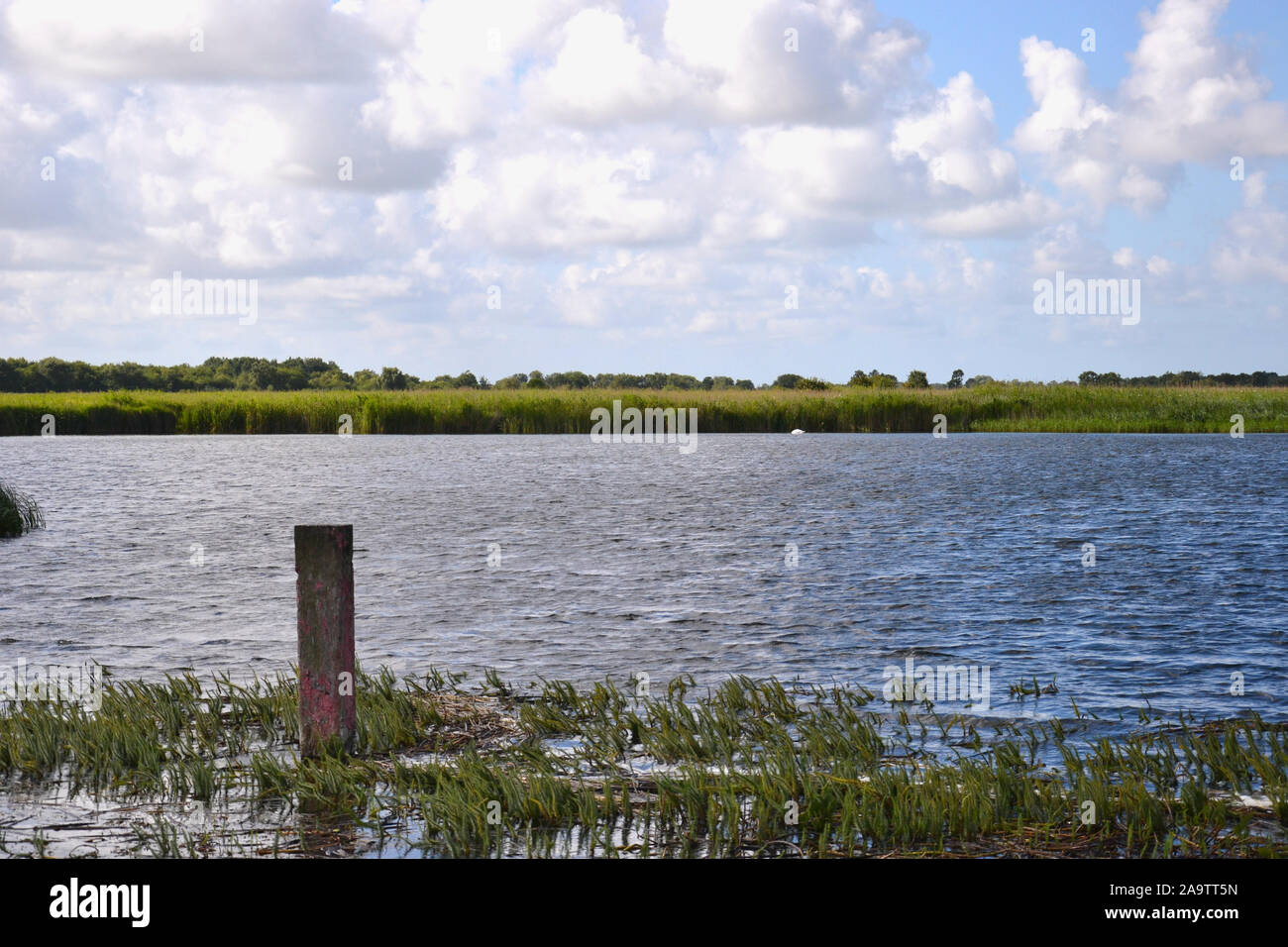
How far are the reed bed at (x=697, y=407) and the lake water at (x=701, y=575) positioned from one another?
2479 centimetres

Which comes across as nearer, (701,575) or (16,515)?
(701,575)

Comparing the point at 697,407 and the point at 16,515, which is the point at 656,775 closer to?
the point at 16,515

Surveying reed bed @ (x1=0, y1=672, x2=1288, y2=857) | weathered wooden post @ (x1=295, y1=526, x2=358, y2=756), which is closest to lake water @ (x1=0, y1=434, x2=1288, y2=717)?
reed bed @ (x1=0, y1=672, x2=1288, y2=857)

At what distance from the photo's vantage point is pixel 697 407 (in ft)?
245

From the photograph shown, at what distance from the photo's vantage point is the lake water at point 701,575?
43.7ft

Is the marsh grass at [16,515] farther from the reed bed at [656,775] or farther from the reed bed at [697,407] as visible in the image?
the reed bed at [697,407]

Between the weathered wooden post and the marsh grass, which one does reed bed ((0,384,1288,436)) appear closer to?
the marsh grass

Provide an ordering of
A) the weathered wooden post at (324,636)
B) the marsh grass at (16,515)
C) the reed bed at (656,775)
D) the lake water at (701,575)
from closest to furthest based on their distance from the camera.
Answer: the reed bed at (656,775), the weathered wooden post at (324,636), the lake water at (701,575), the marsh grass at (16,515)

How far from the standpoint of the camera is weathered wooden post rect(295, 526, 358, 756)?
8461mm

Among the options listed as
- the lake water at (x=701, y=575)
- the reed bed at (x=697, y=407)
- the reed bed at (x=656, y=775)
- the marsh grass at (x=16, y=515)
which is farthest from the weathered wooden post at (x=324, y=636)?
the reed bed at (x=697, y=407)

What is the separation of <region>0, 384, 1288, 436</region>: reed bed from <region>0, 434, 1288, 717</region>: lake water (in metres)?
24.8

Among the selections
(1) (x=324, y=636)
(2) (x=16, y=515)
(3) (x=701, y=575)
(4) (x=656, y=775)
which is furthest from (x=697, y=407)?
(4) (x=656, y=775)

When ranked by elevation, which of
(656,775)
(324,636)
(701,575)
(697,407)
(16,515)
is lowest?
(701,575)

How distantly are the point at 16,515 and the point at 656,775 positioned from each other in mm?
22910
